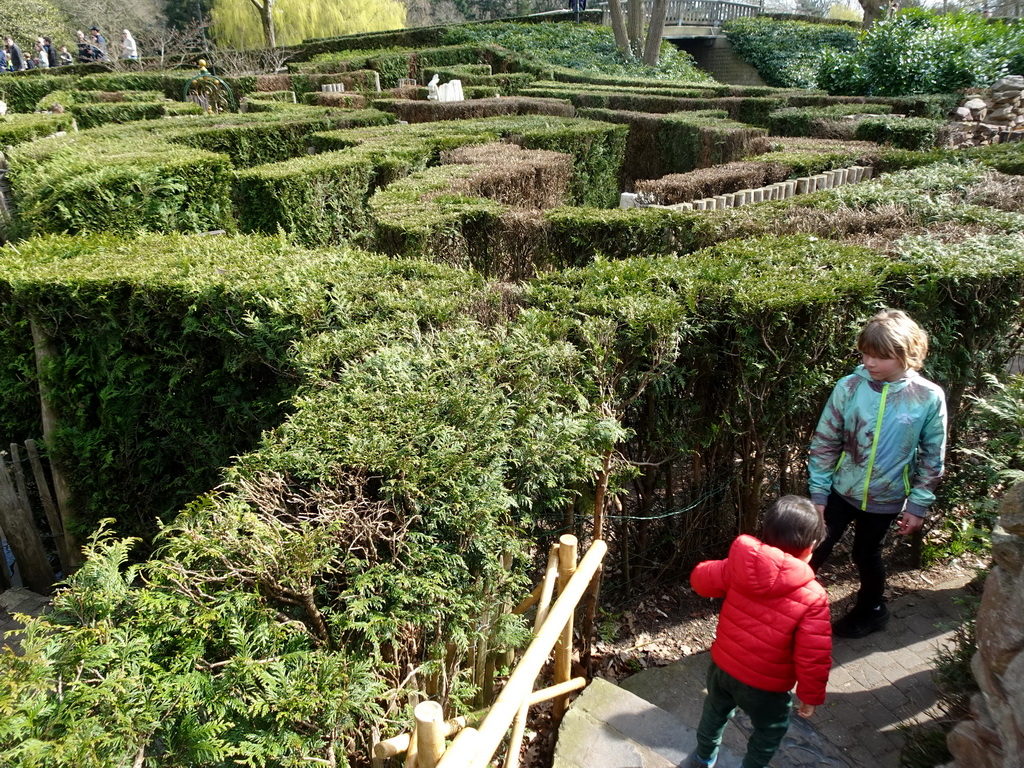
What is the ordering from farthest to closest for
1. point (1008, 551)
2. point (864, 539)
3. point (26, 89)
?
point (26, 89)
point (864, 539)
point (1008, 551)

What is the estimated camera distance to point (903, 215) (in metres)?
5.50

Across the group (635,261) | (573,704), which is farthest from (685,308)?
(573,704)

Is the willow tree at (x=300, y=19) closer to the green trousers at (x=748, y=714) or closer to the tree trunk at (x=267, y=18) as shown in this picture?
the tree trunk at (x=267, y=18)

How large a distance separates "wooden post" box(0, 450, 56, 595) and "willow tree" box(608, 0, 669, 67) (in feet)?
91.7

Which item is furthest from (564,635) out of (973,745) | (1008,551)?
(1008,551)

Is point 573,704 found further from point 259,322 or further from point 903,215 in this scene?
point 903,215

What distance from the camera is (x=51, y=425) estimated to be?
5.07 meters

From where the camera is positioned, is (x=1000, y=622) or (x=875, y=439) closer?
(x=1000, y=622)

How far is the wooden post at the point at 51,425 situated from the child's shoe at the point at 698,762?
4.46m

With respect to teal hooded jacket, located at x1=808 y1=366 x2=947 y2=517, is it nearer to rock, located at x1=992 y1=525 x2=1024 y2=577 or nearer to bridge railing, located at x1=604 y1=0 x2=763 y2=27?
rock, located at x1=992 y1=525 x2=1024 y2=577

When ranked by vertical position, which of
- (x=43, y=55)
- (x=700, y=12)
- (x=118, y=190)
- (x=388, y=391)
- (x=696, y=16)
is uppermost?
(x=700, y=12)

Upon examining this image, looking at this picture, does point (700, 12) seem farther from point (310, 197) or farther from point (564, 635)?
point (564, 635)

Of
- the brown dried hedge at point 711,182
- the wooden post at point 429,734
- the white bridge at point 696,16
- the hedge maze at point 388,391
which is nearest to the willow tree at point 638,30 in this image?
the white bridge at point 696,16

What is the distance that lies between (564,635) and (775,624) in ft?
2.84
